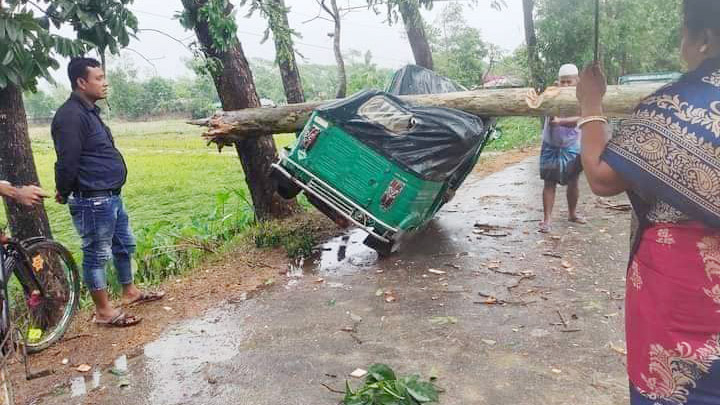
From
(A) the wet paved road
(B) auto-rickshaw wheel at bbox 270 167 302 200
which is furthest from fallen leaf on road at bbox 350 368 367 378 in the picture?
(B) auto-rickshaw wheel at bbox 270 167 302 200

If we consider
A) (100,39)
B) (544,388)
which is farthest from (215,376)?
(100,39)

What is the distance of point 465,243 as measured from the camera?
18.4 ft

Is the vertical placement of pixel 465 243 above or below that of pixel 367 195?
below

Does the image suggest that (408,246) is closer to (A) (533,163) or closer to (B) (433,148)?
(B) (433,148)

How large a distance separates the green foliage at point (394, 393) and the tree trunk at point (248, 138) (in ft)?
10.8

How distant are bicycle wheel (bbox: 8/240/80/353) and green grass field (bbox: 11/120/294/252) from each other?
16.9ft

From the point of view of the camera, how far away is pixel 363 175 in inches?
184

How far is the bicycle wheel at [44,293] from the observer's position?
12.0 feet

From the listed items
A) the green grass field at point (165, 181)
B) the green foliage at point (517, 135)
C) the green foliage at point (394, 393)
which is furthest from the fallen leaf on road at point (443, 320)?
the green foliage at point (517, 135)

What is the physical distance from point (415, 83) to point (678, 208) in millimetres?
4713

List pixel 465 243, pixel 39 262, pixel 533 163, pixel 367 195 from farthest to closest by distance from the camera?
pixel 533 163, pixel 465 243, pixel 367 195, pixel 39 262

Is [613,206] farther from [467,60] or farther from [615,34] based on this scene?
[467,60]

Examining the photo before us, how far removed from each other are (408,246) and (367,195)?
1.17m

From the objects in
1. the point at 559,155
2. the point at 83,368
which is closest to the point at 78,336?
the point at 83,368
